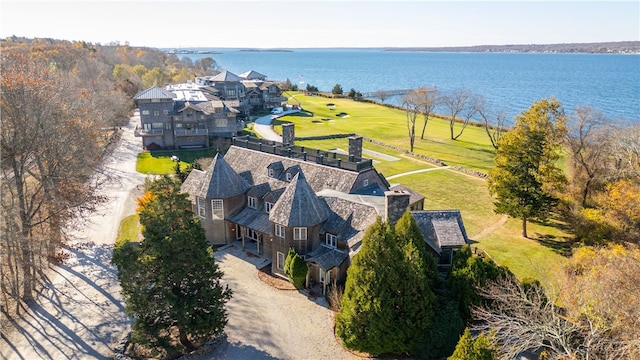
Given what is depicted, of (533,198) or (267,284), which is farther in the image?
(533,198)

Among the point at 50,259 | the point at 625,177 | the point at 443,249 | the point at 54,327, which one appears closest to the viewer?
the point at 54,327

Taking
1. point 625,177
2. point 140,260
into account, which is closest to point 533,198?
point 625,177

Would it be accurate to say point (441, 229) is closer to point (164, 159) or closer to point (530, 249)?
point (530, 249)

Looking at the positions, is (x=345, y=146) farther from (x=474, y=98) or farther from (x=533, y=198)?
(x=533, y=198)

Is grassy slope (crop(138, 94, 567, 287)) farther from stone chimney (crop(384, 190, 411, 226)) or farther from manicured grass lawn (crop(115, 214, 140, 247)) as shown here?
manicured grass lawn (crop(115, 214, 140, 247))

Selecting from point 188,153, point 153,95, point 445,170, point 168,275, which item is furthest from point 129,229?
point 445,170

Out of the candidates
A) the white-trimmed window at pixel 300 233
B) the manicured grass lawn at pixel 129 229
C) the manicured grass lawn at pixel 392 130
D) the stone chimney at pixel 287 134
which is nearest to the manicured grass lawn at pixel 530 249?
the white-trimmed window at pixel 300 233
